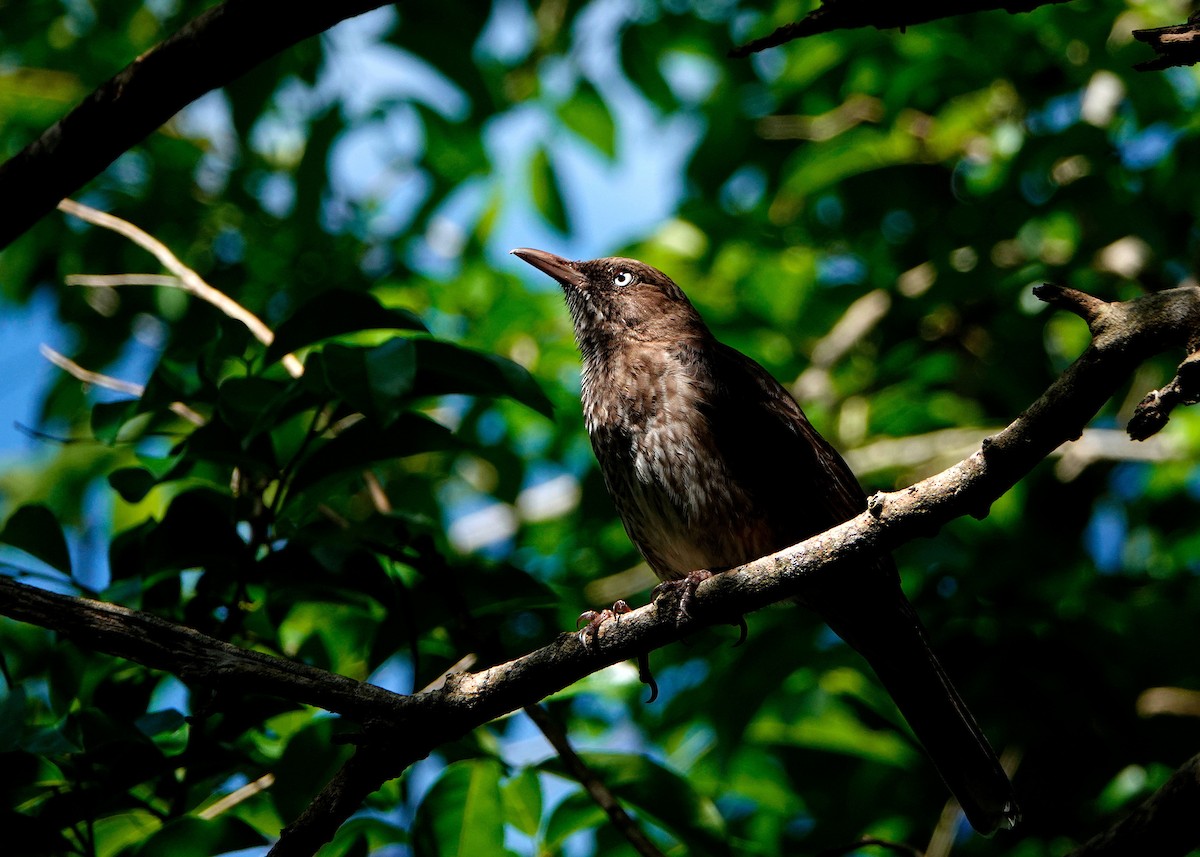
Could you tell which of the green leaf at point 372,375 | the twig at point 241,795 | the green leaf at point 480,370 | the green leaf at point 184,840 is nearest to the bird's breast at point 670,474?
the green leaf at point 480,370

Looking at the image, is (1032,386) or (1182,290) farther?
(1032,386)

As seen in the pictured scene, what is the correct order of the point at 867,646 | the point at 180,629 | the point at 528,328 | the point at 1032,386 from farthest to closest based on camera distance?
1. the point at 528,328
2. the point at 1032,386
3. the point at 867,646
4. the point at 180,629

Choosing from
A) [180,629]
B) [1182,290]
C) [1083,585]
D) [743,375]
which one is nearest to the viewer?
[1182,290]

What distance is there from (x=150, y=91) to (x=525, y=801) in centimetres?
200

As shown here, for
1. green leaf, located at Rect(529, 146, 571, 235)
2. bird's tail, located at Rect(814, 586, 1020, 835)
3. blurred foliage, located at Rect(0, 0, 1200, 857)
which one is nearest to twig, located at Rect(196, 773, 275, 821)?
blurred foliage, located at Rect(0, 0, 1200, 857)

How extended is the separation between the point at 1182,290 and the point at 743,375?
1811mm

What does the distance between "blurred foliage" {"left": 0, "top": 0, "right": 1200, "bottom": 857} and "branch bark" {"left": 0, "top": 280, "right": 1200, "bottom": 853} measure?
0.46 m

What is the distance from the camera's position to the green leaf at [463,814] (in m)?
2.87

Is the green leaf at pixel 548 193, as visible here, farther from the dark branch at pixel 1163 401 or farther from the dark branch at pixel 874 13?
the dark branch at pixel 1163 401

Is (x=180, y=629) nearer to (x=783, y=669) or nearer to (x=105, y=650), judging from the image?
(x=105, y=650)

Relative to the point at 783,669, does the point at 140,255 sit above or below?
above

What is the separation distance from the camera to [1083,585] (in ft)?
13.4

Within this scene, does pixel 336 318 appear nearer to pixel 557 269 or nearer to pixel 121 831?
pixel 121 831

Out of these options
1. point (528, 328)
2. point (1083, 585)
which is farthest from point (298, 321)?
point (1083, 585)
